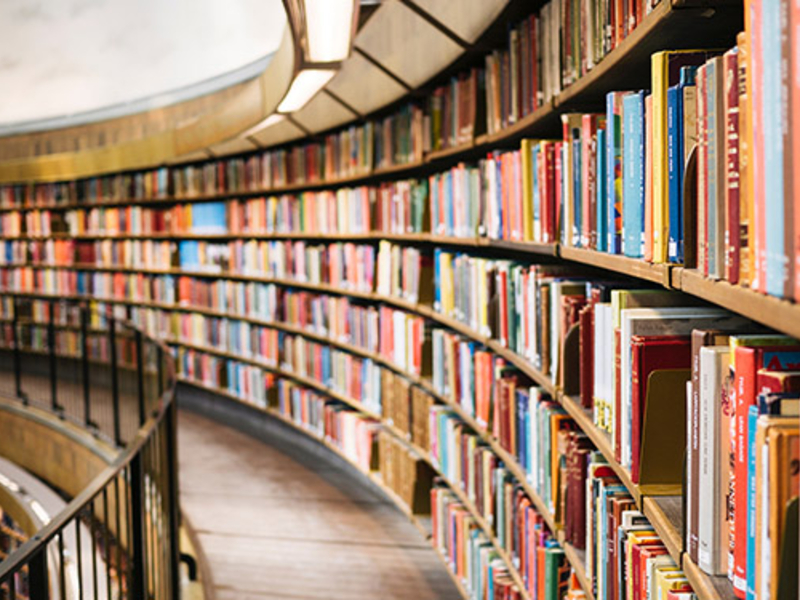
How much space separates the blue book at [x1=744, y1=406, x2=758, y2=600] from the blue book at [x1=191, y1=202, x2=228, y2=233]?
654 centimetres

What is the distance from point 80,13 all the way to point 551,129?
848 centimetres

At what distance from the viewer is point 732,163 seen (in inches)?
46.9

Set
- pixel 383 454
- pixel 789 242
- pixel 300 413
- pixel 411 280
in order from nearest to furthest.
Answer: pixel 789 242, pixel 411 280, pixel 383 454, pixel 300 413

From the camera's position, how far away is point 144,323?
8516 millimetres

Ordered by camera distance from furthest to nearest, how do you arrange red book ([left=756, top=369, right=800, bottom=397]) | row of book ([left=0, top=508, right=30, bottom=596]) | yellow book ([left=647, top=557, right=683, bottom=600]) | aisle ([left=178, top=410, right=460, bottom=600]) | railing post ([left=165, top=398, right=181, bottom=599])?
row of book ([left=0, top=508, right=30, bottom=596]) → aisle ([left=178, top=410, right=460, bottom=600]) → railing post ([left=165, top=398, right=181, bottom=599]) → yellow book ([left=647, top=557, right=683, bottom=600]) → red book ([left=756, top=369, right=800, bottom=397])

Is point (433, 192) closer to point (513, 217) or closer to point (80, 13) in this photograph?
point (513, 217)

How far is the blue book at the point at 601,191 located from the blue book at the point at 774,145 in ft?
2.88

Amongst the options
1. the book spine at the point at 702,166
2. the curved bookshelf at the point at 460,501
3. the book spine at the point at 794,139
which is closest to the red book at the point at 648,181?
the book spine at the point at 702,166

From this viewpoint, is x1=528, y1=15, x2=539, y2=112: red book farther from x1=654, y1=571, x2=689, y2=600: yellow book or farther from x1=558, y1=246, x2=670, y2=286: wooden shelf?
x1=654, y1=571, x2=689, y2=600: yellow book

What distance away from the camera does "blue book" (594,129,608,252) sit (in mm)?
1932

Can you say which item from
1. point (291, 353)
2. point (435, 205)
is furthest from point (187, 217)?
point (435, 205)

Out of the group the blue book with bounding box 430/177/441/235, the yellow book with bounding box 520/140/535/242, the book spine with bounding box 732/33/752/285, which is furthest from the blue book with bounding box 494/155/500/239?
the book spine with bounding box 732/33/752/285

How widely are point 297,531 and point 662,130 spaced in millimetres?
3992

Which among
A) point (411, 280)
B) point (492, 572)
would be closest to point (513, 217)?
point (492, 572)
